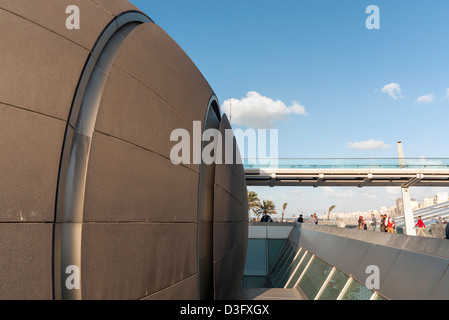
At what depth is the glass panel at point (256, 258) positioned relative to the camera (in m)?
26.3

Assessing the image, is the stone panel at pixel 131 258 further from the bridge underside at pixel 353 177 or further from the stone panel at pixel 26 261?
the bridge underside at pixel 353 177

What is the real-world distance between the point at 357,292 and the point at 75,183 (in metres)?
7.45

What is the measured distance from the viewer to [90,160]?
3.66 m

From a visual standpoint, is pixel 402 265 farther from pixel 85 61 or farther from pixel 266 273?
pixel 266 273

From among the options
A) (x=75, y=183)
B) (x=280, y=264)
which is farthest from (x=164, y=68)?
(x=280, y=264)

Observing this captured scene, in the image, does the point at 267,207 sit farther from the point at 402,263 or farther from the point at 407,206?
the point at 402,263

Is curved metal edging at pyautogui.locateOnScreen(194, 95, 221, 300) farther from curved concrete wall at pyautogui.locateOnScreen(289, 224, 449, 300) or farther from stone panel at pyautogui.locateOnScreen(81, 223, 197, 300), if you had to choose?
curved concrete wall at pyautogui.locateOnScreen(289, 224, 449, 300)

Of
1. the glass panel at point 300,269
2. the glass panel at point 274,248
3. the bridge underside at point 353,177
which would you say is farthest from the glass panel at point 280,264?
the bridge underside at point 353,177

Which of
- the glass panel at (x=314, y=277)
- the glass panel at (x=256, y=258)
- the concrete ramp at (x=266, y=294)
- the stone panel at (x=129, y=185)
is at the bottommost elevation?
the glass panel at (x=256, y=258)

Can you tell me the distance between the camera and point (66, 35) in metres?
3.68

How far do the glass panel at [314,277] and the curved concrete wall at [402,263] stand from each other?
0.94 metres

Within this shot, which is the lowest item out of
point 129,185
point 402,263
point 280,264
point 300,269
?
point 280,264

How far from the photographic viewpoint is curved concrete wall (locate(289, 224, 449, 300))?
536cm
